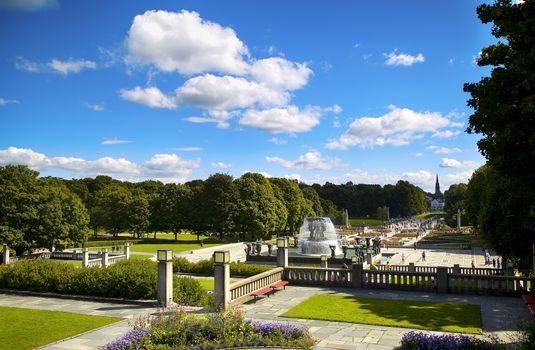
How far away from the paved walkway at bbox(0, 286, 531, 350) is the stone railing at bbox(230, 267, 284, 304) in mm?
488

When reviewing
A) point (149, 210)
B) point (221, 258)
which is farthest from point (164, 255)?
point (149, 210)

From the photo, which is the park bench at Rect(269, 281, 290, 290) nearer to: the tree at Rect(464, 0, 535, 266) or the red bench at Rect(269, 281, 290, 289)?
the red bench at Rect(269, 281, 290, 289)

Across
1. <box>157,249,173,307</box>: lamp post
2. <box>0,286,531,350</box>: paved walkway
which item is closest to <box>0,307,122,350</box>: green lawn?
<box>0,286,531,350</box>: paved walkway

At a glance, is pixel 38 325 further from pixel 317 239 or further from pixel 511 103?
pixel 317 239

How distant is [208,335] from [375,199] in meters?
152

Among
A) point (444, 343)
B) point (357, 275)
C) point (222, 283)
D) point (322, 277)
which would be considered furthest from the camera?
point (322, 277)

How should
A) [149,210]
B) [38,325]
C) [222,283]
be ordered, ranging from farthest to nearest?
[149,210], [222,283], [38,325]

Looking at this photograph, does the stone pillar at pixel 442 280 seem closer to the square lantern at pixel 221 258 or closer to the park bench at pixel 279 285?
the park bench at pixel 279 285

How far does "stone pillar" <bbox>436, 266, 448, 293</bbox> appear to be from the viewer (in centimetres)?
1920

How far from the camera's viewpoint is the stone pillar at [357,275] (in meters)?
20.4

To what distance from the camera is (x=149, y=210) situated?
70375 mm

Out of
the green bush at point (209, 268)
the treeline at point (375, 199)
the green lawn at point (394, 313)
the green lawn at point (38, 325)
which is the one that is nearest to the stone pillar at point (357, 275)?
the green lawn at point (394, 313)

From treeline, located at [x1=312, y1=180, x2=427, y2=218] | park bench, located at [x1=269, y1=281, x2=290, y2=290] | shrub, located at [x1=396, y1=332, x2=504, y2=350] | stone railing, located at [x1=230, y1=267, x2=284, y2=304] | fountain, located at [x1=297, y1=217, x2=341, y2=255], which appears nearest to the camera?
shrub, located at [x1=396, y1=332, x2=504, y2=350]

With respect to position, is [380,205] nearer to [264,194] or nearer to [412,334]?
[264,194]
